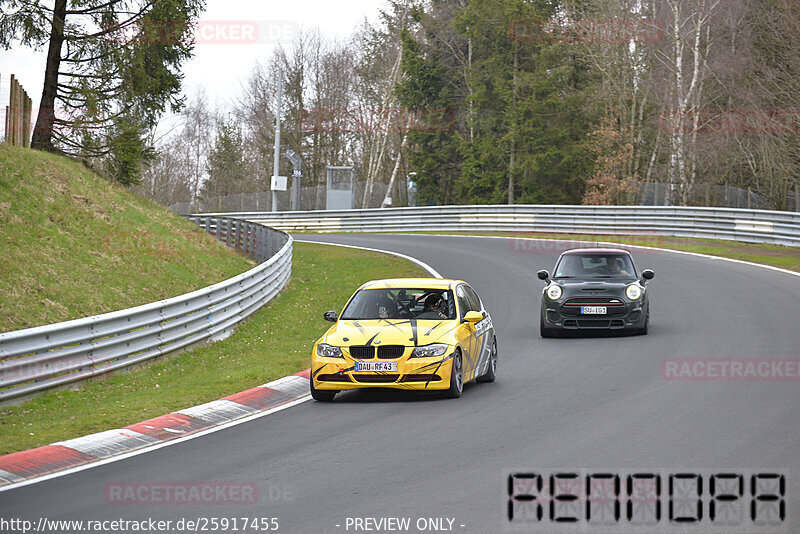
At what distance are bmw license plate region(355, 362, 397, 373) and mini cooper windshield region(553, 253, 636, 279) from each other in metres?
7.35

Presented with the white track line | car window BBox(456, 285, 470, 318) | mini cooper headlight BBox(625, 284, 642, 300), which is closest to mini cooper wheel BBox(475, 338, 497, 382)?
car window BBox(456, 285, 470, 318)

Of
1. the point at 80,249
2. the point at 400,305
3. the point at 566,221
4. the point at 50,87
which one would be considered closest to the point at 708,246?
the point at 566,221

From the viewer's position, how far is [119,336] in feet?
48.8

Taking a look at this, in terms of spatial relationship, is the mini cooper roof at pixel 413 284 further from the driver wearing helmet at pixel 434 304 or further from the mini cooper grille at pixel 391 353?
the mini cooper grille at pixel 391 353

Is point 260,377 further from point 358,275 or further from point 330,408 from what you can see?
point 358,275

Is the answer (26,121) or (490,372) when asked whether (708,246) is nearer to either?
(26,121)

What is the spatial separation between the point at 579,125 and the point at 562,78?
10.2 feet

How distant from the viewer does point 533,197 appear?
56719 mm

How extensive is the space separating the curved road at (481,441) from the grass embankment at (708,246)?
13.6 m

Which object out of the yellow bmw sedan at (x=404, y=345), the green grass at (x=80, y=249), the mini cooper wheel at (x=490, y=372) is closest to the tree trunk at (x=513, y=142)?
the green grass at (x=80, y=249)

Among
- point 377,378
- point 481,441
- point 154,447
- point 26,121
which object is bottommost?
point 154,447

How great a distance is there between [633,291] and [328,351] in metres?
7.09

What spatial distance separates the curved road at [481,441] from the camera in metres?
7.11

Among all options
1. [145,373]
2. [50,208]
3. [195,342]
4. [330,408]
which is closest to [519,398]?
[330,408]
